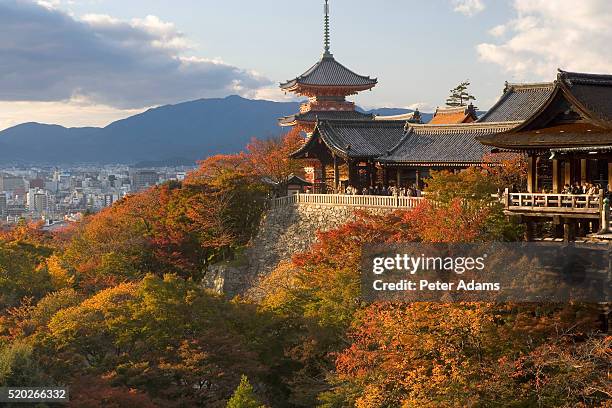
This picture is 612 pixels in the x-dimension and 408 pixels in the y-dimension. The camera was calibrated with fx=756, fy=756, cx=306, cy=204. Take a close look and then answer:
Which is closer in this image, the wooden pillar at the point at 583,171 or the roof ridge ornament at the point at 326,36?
the wooden pillar at the point at 583,171

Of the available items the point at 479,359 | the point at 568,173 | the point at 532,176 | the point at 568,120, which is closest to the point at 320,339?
the point at 479,359

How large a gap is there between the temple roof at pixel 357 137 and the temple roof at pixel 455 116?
5.31 meters

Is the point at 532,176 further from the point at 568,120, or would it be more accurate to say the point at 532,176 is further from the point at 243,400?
the point at 243,400

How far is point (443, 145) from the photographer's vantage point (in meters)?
33.7

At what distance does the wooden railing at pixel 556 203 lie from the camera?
67.7ft

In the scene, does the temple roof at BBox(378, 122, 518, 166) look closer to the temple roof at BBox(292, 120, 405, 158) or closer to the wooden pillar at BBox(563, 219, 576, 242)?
the temple roof at BBox(292, 120, 405, 158)

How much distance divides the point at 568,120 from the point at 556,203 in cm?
288

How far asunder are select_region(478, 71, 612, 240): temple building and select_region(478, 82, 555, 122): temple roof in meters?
9.56

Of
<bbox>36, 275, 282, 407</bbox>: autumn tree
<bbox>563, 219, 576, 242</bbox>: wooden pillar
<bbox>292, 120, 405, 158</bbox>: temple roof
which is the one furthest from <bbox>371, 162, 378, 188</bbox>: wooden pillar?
<bbox>563, 219, 576, 242</bbox>: wooden pillar

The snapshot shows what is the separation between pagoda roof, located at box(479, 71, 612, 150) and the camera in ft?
71.3

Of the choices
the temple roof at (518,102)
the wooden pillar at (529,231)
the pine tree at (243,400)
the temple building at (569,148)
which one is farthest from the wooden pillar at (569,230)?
the temple roof at (518,102)

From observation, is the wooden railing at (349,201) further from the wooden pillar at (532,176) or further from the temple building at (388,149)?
the wooden pillar at (532,176)

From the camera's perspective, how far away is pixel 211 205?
3550 centimetres

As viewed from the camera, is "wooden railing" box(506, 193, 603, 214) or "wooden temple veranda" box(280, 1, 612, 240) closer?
"wooden railing" box(506, 193, 603, 214)
